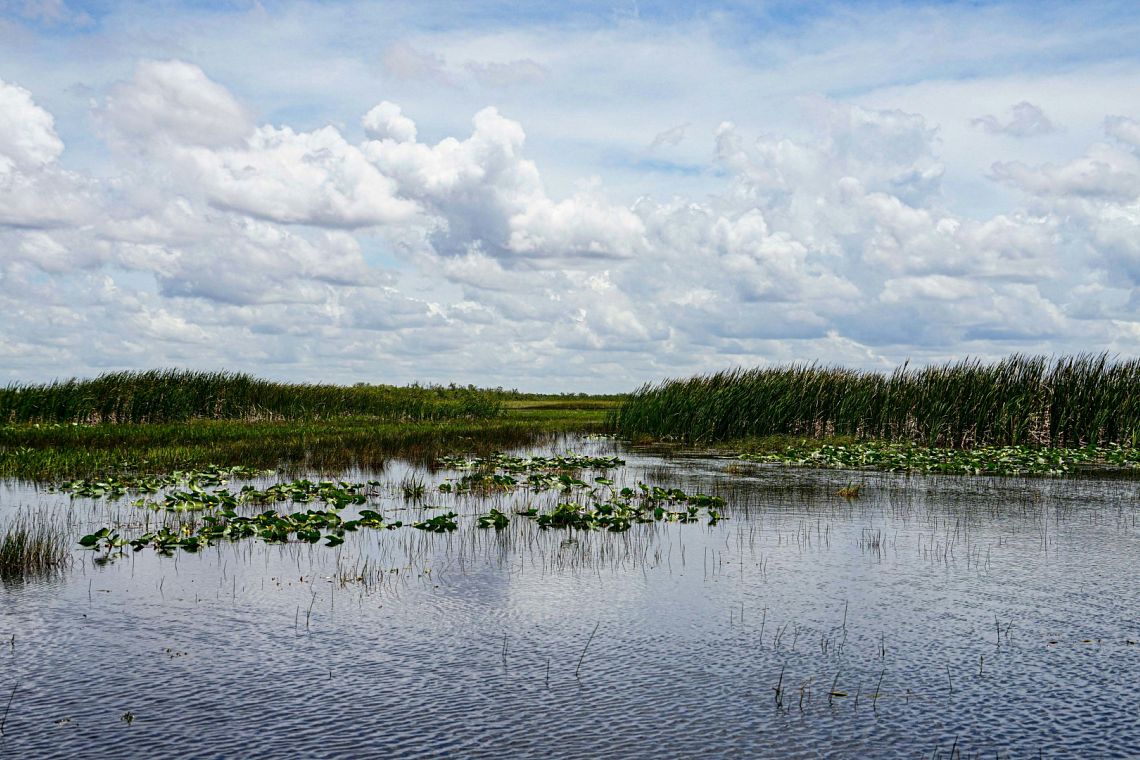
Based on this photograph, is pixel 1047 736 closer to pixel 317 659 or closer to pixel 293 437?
pixel 317 659

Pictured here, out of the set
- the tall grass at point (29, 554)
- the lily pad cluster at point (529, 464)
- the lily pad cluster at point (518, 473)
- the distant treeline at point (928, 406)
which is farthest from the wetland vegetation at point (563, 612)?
the distant treeline at point (928, 406)

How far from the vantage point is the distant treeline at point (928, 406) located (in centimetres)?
3369

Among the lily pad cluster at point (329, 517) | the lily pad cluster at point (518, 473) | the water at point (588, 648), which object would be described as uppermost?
the lily pad cluster at point (518, 473)

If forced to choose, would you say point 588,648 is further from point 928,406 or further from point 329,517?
point 928,406

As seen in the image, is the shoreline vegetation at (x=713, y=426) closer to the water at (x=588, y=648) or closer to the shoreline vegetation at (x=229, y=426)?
the shoreline vegetation at (x=229, y=426)

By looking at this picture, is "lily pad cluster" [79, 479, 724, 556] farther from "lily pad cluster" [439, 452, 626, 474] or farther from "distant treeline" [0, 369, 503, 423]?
"distant treeline" [0, 369, 503, 423]

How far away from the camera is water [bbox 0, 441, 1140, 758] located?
713 cm

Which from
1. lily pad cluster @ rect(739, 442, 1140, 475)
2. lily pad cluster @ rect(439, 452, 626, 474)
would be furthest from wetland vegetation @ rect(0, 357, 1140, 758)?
lily pad cluster @ rect(439, 452, 626, 474)

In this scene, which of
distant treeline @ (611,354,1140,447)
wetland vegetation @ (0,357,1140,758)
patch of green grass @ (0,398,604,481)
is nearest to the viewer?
wetland vegetation @ (0,357,1140,758)

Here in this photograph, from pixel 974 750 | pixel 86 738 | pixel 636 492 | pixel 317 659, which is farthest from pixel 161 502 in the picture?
pixel 974 750

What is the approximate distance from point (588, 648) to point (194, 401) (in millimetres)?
36741

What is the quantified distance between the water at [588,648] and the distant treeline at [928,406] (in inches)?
758

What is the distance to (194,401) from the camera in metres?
42.2

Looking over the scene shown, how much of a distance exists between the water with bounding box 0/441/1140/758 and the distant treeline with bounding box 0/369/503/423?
81.2 ft
